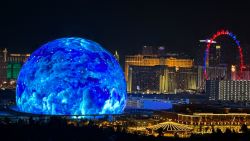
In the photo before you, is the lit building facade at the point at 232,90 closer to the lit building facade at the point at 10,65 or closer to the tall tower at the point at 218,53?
the tall tower at the point at 218,53

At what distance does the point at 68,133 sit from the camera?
2952 centimetres

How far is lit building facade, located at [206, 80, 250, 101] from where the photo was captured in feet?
276

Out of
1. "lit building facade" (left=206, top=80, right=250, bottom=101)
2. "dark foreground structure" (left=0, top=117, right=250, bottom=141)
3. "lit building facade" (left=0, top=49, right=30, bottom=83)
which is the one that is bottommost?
"dark foreground structure" (left=0, top=117, right=250, bottom=141)

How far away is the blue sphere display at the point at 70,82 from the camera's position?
3372cm

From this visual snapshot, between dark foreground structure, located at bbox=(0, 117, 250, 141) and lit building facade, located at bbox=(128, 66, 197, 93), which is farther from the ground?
lit building facade, located at bbox=(128, 66, 197, 93)

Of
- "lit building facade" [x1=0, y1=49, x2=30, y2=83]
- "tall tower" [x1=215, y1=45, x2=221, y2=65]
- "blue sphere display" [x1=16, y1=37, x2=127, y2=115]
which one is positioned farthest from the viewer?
"tall tower" [x1=215, y1=45, x2=221, y2=65]

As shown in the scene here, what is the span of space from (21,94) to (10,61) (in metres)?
70.2

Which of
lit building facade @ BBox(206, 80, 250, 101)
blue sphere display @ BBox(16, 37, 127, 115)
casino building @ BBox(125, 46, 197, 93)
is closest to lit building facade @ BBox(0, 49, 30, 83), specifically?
casino building @ BBox(125, 46, 197, 93)

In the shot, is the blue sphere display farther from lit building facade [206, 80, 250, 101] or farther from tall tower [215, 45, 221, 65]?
tall tower [215, 45, 221, 65]

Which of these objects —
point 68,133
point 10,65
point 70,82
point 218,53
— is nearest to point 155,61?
point 218,53

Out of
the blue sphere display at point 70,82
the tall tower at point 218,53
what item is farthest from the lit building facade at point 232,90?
the blue sphere display at point 70,82

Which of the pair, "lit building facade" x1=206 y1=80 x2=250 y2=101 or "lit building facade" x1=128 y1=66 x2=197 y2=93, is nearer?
"lit building facade" x1=206 y1=80 x2=250 y2=101

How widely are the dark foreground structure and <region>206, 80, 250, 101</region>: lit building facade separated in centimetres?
5387

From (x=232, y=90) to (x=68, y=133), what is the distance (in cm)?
5835
